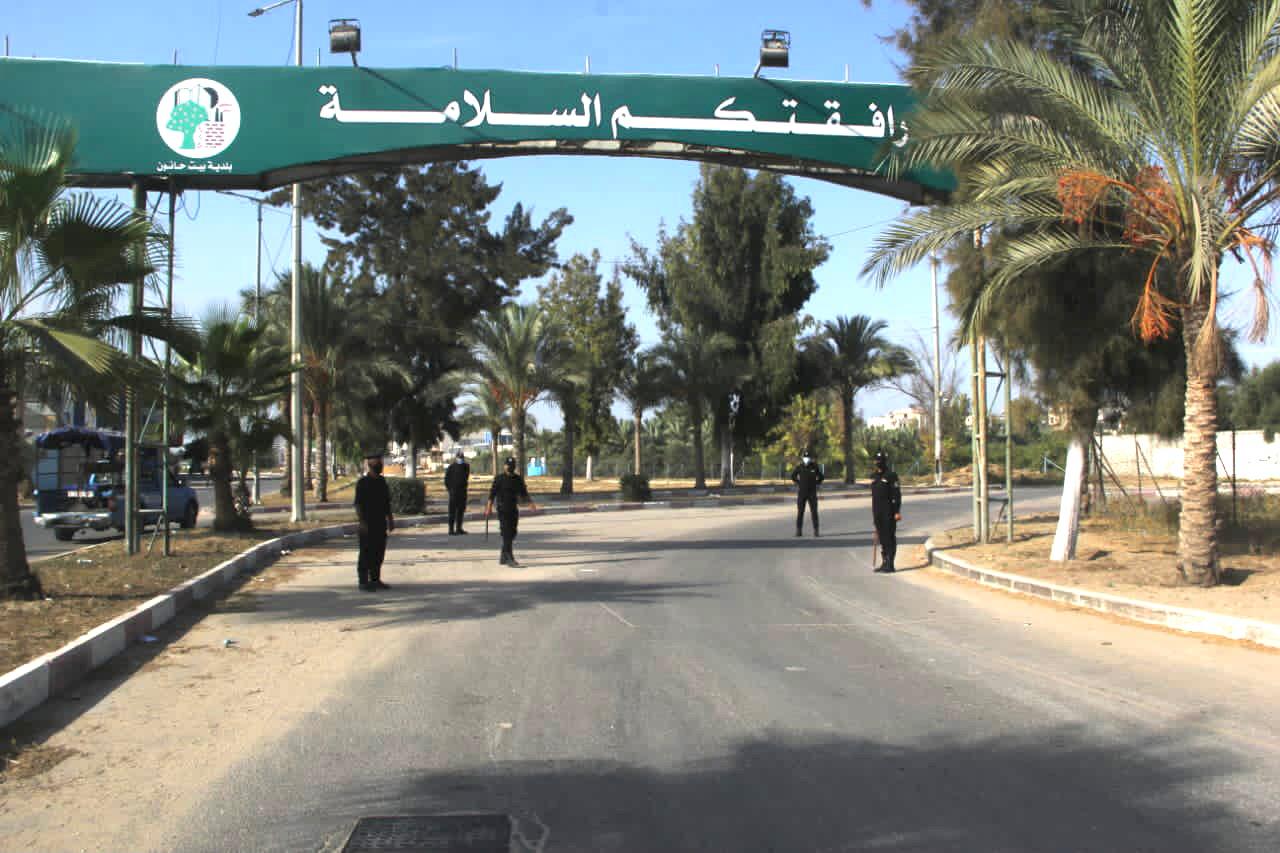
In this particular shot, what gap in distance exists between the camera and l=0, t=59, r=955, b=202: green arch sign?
16062mm

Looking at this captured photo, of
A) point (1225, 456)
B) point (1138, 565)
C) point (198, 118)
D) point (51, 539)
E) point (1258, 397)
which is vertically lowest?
point (51, 539)

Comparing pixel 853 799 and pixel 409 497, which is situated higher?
pixel 409 497

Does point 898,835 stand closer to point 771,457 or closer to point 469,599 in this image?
point 469,599

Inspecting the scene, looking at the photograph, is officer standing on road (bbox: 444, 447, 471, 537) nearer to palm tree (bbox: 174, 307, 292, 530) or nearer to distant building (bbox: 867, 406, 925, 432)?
palm tree (bbox: 174, 307, 292, 530)

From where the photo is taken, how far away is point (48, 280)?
10469 mm

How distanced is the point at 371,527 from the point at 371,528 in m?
0.01

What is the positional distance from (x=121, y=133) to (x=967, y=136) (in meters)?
12.3

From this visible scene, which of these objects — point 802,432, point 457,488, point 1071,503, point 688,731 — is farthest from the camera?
point 802,432

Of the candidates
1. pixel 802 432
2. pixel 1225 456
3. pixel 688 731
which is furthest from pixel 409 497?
pixel 1225 456

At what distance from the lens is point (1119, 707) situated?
269 inches

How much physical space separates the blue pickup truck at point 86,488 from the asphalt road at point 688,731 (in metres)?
12.9

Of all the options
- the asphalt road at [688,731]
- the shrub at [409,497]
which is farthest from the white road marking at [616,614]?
the shrub at [409,497]

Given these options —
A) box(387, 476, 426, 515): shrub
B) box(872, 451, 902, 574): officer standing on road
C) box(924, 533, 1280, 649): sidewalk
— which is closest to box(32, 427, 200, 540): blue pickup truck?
box(387, 476, 426, 515): shrub

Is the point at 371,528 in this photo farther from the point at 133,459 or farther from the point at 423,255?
the point at 423,255
